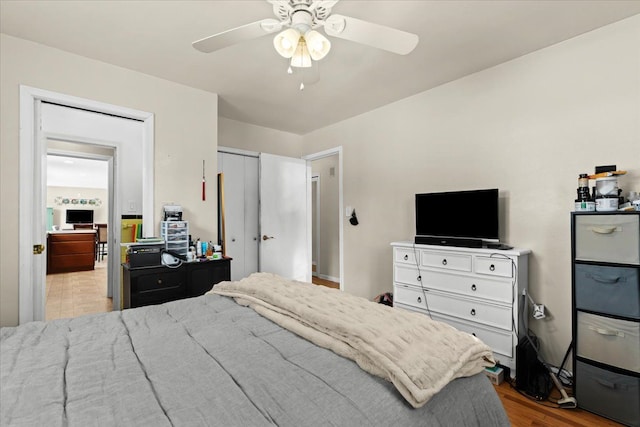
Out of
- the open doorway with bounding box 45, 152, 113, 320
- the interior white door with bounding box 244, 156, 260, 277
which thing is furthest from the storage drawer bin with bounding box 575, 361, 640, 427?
the open doorway with bounding box 45, 152, 113, 320

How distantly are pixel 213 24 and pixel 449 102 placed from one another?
2.28 meters

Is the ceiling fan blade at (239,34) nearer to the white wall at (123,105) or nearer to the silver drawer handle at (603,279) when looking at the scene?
the white wall at (123,105)

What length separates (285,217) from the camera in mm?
A: 4461

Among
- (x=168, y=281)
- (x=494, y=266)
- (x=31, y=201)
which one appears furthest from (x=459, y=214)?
(x=31, y=201)

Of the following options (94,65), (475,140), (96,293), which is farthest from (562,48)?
A: (96,293)

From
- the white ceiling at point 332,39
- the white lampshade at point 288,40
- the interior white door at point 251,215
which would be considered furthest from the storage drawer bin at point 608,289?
the interior white door at point 251,215

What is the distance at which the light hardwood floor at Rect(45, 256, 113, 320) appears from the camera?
3633 mm

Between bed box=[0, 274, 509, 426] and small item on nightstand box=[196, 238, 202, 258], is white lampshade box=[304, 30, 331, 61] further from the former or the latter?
small item on nightstand box=[196, 238, 202, 258]

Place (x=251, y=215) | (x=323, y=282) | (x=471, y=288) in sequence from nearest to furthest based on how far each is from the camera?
(x=471, y=288) → (x=251, y=215) → (x=323, y=282)

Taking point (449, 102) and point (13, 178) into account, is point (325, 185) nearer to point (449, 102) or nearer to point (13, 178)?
point (449, 102)

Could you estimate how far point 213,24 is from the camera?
210 cm

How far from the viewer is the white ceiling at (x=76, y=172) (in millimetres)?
6645

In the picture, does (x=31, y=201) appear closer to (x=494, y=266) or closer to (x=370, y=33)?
(x=370, y=33)

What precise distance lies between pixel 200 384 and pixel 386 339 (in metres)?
0.64
